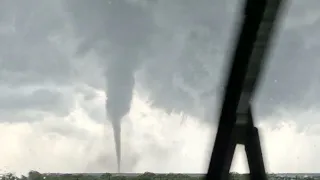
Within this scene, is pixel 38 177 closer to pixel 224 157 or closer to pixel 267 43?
pixel 224 157

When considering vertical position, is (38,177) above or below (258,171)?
above

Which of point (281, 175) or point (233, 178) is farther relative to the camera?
point (281, 175)

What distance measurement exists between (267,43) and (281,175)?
1.80m

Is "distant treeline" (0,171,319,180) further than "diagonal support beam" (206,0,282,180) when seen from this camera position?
Yes

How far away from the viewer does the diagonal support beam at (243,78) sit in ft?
11.2

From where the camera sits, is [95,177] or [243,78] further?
[95,177]

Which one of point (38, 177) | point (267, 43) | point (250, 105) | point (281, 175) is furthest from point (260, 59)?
point (38, 177)

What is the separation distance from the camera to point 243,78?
3.55m

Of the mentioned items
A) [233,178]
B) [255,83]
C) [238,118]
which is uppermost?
[255,83]

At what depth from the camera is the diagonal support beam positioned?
3.41 meters

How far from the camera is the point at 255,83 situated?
11.7 feet

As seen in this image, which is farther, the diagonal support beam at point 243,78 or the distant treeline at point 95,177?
the distant treeline at point 95,177

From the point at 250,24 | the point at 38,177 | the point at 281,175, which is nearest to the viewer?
the point at 250,24

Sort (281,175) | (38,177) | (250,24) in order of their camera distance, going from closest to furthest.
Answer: (250,24), (281,175), (38,177)
